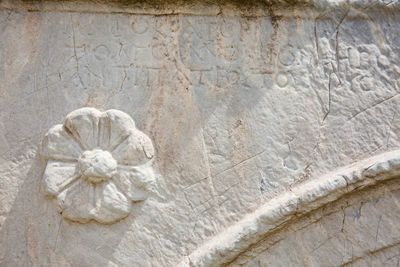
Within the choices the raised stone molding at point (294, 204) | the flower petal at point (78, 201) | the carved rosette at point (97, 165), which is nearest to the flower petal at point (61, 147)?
the carved rosette at point (97, 165)

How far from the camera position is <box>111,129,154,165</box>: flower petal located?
6.57ft

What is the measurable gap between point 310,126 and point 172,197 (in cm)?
57

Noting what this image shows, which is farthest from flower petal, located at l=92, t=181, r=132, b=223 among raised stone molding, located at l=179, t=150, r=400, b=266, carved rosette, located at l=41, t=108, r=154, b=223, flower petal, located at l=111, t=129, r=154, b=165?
raised stone molding, located at l=179, t=150, r=400, b=266

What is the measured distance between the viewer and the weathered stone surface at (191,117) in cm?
200

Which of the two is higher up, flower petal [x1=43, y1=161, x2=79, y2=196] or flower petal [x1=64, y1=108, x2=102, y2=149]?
flower petal [x1=64, y1=108, x2=102, y2=149]

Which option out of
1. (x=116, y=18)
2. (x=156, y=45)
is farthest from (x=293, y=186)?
(x=116, y=18)

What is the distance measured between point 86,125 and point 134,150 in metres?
0.20

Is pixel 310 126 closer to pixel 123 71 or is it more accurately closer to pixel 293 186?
pixel 293 186

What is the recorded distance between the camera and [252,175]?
2020 mm

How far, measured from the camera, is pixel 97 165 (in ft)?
6.47

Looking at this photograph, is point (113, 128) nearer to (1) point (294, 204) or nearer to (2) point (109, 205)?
(2) point (109, 205)

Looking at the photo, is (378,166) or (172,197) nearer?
(378,166)

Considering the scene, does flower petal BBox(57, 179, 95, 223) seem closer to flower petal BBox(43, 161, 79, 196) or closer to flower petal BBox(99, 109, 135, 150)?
flower petal BBox(43, 161, 79, 196)

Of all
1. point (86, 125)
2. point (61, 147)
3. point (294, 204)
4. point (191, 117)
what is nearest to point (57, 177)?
point (61, 147)
